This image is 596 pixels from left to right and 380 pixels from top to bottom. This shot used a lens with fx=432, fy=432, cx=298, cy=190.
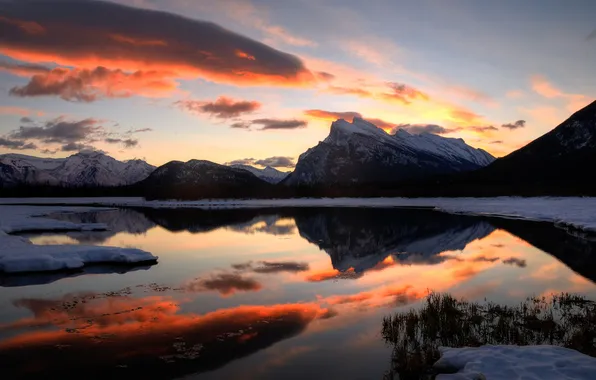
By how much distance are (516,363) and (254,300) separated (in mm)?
10839

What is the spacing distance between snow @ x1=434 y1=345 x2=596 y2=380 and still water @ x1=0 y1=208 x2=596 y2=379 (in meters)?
1.92

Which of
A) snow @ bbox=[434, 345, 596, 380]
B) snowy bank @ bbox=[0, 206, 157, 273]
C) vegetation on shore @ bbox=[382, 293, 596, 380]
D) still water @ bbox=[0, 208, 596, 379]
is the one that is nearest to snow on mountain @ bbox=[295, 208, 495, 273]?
still water @ bbox=[0, 208, 596, 379]

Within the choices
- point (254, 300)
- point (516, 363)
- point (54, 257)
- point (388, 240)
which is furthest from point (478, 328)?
point (388, 240)

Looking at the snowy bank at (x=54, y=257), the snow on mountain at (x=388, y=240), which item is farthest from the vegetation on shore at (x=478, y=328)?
the snowy bank at (x=54, y=257)

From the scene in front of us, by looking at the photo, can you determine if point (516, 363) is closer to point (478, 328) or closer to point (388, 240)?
point (478, 328)

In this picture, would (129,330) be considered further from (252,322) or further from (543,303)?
(543,303)

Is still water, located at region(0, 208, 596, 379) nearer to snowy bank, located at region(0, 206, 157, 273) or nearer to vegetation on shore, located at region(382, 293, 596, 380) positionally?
vegetation on shore, located at region(382, 293, 596, 380)

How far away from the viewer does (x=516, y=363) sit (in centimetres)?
1008

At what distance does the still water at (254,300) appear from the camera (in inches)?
454

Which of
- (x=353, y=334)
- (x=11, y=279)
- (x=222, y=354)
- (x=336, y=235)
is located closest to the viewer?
(x=222, y=354)

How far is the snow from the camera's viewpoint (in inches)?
368

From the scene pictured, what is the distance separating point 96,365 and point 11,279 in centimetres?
1531

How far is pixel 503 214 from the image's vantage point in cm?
6850

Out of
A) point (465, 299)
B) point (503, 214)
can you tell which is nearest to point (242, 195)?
point (503, 214)
